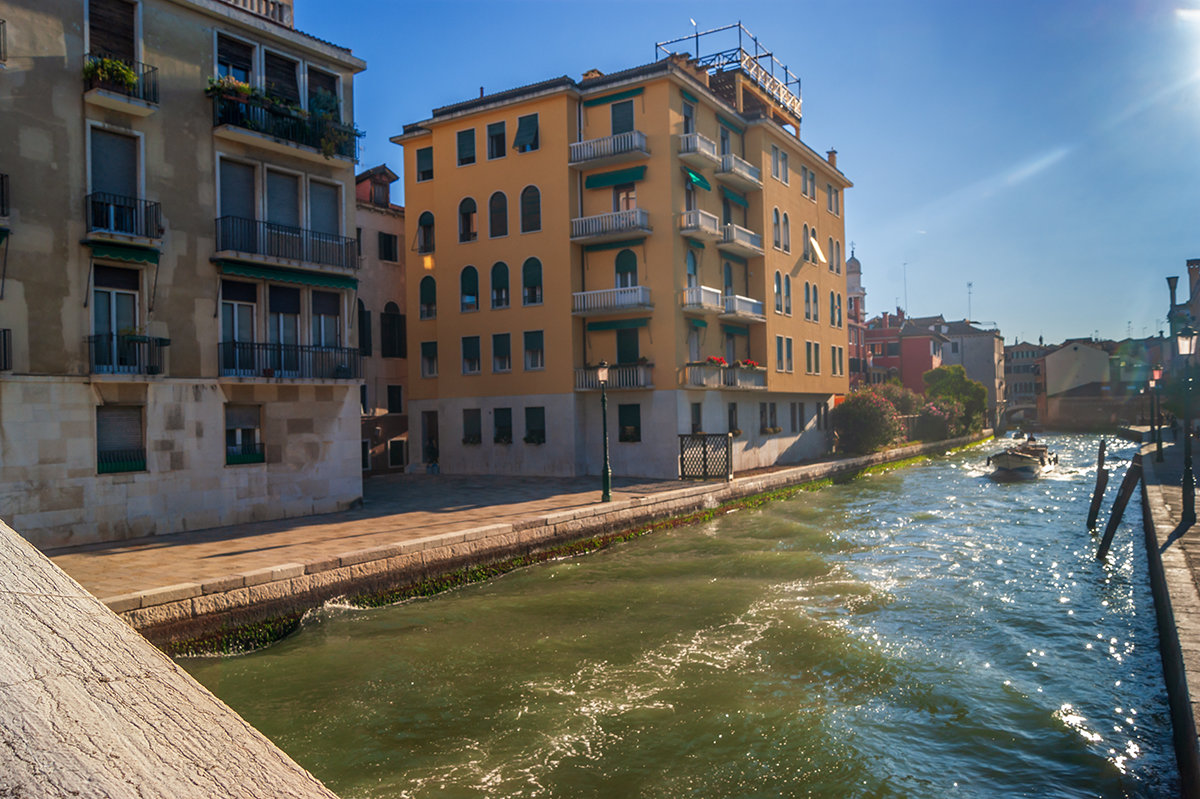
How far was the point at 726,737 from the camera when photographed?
26.0 ft

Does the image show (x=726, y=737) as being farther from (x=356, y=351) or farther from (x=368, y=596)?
(x=356, y=351)

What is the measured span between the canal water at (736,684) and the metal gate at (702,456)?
10140mm

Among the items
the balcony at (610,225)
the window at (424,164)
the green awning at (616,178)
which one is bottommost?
the balcony at (610,225)

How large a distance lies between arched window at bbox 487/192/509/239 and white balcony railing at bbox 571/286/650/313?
394cm

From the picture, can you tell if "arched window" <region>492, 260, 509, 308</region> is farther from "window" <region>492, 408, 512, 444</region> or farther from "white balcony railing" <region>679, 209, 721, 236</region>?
"white balcony railing" <region>679, 209, 721, 236</region>

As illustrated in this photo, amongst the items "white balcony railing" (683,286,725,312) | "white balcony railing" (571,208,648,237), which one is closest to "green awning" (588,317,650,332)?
"white balcony railing" (683,286,725,312)

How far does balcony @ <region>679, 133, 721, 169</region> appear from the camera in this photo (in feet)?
89.9

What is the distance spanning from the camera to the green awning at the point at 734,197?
102ft

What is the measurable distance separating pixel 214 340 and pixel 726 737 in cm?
1364

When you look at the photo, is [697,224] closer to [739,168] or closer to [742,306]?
[739,168]

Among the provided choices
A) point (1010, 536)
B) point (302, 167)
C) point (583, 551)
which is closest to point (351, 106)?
point (302, 167)

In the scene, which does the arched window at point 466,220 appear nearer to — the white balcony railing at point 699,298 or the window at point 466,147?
the window at point 466,147

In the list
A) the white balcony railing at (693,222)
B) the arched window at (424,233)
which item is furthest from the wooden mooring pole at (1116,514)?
the arched window at (424,233)

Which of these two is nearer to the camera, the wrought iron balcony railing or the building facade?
the building facade
